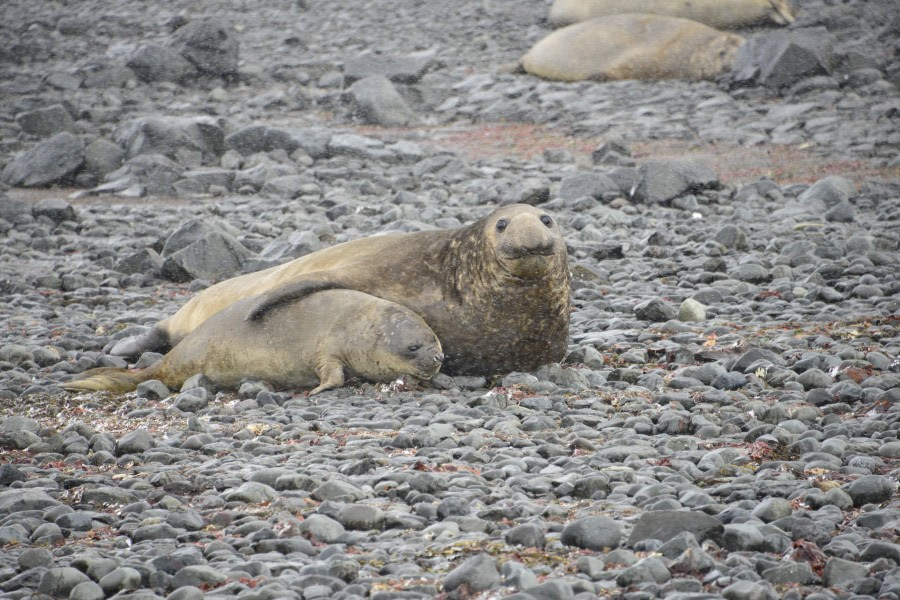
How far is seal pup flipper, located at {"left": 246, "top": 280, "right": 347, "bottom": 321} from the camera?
20.5ft

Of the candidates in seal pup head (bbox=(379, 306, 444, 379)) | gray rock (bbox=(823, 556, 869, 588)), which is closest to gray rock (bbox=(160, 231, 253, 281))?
seal pup head (bbox=(379, 306, 444, 379))

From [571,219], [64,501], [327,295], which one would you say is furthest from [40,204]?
[64,501]

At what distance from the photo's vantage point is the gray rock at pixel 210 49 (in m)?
21.9

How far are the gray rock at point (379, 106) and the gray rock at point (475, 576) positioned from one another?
608 inches

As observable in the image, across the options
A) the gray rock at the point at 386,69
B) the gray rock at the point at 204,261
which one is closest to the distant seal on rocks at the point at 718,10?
the gray rock at the point at 386,69

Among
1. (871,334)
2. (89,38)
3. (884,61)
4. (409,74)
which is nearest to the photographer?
(871,334)

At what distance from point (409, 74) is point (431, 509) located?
17.1m

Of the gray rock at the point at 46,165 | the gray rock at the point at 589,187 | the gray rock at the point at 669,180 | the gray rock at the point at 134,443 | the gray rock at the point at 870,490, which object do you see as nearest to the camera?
the gray rock at the point at 870,490

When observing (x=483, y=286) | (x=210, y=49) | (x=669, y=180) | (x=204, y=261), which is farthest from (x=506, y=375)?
(x=210, y=49)

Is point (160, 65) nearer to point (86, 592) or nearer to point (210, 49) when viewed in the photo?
point (210, 49)

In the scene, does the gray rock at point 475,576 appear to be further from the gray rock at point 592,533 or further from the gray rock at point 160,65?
the gray rock at point 160,65

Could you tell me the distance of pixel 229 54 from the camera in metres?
22.1

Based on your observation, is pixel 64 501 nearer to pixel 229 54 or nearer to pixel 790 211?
pixel 790 211

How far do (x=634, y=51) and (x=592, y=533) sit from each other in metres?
16.6
